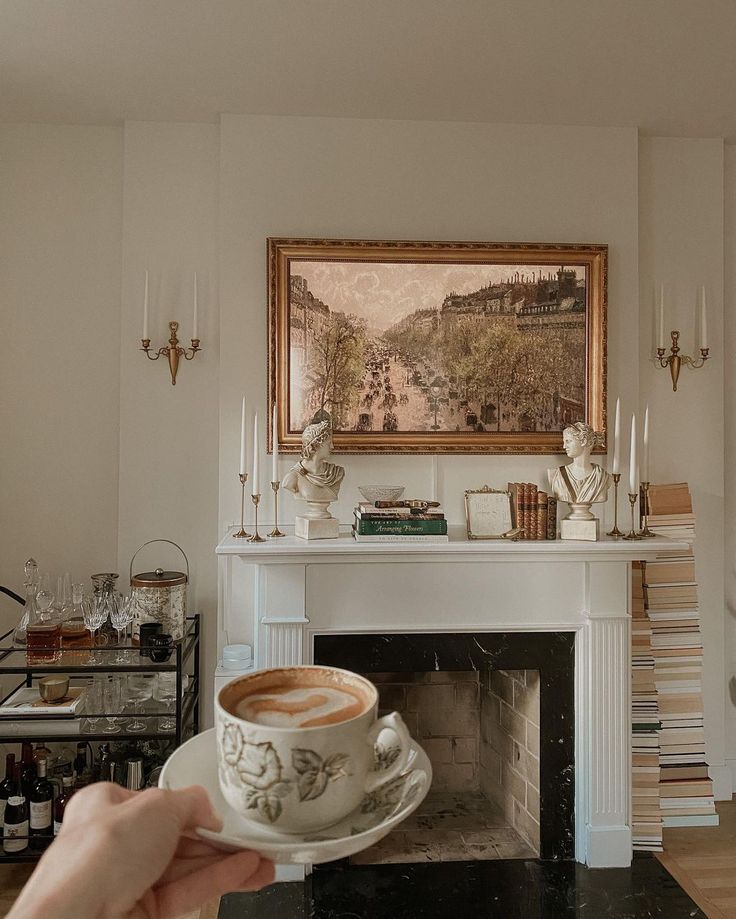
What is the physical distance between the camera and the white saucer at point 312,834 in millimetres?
666

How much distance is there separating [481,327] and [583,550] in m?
1.01

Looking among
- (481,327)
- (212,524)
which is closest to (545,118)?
(481,327)

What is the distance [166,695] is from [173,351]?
1345mm

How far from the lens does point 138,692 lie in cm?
256

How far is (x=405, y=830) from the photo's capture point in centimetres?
276

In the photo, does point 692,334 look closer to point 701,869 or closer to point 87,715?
point 701,869

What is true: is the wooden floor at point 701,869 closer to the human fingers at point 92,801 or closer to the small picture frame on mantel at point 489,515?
the small picture frame on mantel at point 489,515

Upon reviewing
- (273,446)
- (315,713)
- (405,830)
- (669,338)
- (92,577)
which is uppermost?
(669,338)

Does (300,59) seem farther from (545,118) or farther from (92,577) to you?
(92,577)

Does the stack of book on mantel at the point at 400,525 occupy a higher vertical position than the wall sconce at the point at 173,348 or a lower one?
lower

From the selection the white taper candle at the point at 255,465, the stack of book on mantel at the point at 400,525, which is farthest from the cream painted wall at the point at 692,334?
the white taper candle at the point at 255,465

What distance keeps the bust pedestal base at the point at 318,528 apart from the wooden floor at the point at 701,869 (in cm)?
126

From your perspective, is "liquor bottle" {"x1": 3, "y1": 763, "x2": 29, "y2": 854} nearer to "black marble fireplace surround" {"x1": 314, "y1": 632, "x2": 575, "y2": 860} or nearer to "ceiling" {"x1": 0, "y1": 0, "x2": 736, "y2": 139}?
"black marble fireplace surround" {"x1": 314, "y1": 632, "x2": 575, "y2": 860}

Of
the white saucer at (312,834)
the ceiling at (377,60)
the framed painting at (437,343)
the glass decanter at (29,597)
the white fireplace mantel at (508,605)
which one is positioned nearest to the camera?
the white saucer at (312,834)
